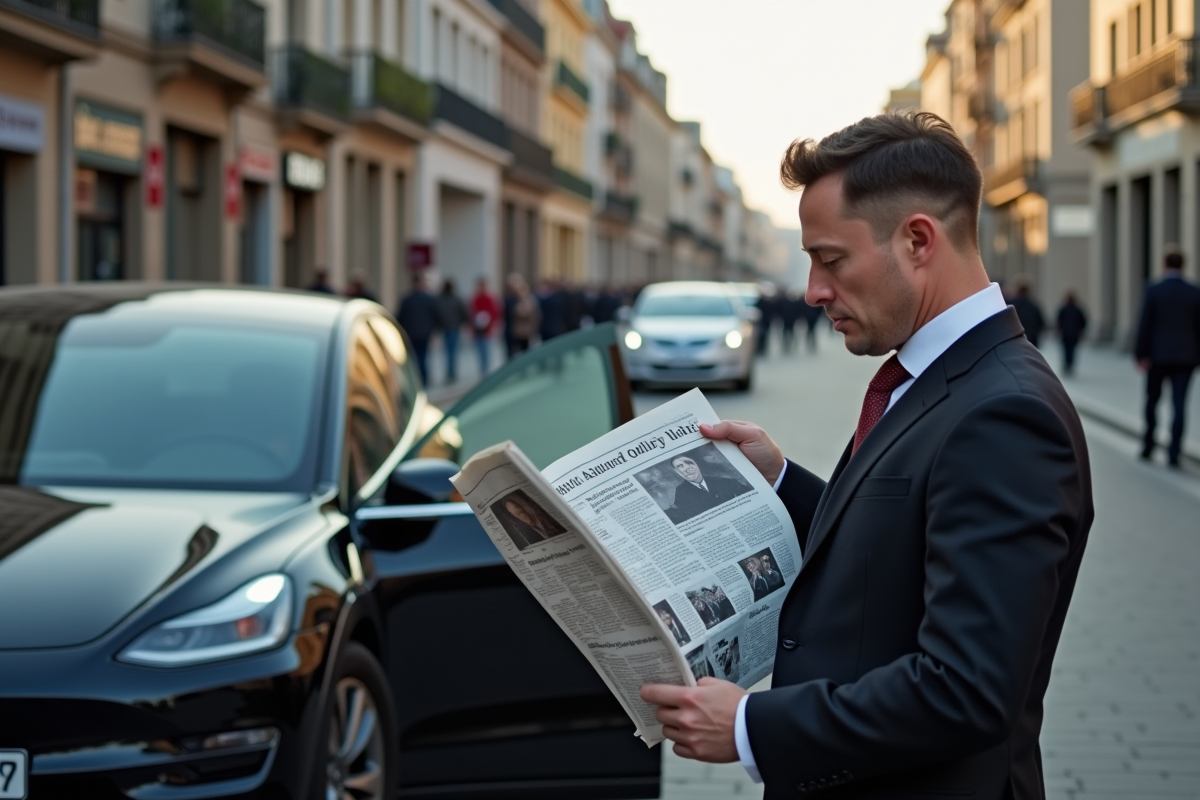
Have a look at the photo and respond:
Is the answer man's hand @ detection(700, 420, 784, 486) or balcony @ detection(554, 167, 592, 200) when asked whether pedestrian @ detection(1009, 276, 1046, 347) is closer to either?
man's hand @ detection(700, 420, 784, 486)

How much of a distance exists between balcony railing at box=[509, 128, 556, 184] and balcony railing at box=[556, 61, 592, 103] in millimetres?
6180

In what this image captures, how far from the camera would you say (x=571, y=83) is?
68.0 meters

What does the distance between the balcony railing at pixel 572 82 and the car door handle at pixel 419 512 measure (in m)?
62.1

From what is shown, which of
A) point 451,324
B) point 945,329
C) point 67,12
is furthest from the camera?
point 451,324

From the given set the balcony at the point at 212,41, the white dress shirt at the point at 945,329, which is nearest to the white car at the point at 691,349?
the balcony at the point at 212,41

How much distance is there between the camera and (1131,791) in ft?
17.5

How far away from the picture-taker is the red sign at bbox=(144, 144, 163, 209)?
24.0 meters

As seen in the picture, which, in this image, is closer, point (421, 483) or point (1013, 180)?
point (421, 483)

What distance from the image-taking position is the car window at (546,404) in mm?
4875

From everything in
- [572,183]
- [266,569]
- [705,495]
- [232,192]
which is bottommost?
[266,569]

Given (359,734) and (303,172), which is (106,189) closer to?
(303,172)

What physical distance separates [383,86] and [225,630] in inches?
1314

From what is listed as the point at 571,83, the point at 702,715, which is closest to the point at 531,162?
the point at 571,83

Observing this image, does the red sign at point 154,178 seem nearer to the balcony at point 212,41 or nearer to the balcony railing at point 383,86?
the balcony at point 212,41
